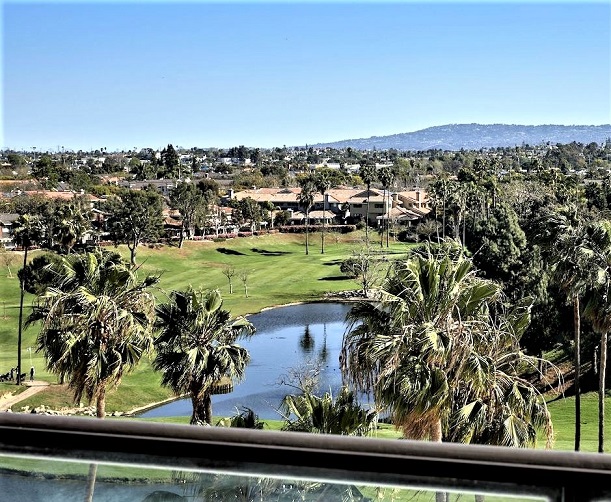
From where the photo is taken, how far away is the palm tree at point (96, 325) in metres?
14.0

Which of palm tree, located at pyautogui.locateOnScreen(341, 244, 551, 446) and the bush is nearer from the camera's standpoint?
palm tree, located at pyautogui.locateOnScreen(341, 244, 551, 446)

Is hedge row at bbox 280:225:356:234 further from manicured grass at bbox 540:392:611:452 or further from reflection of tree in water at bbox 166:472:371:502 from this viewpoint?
reflection of tree in water at bbox 166:472:371:502

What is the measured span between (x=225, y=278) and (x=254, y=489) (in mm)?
46292

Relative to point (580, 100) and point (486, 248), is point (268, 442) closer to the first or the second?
point (486, 248)

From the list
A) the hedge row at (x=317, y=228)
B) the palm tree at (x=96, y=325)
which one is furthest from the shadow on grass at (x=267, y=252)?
the palm tree at (x=96, y=325)

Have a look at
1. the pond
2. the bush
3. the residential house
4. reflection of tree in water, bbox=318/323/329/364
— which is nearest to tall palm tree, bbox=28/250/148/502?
the pond

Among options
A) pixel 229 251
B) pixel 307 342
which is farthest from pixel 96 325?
pixel 229 251

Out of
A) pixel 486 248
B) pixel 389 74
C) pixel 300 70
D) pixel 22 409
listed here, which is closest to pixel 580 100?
pixel 389 74

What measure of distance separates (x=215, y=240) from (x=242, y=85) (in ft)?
245

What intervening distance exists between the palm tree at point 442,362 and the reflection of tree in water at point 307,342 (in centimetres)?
2004

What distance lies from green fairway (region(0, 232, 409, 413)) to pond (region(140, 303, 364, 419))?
1.54 meters

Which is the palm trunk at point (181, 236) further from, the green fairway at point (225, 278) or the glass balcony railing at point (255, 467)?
the glass balcony railing at point (255, 467)

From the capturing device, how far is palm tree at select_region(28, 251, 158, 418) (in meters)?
14.0

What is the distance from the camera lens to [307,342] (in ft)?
103
